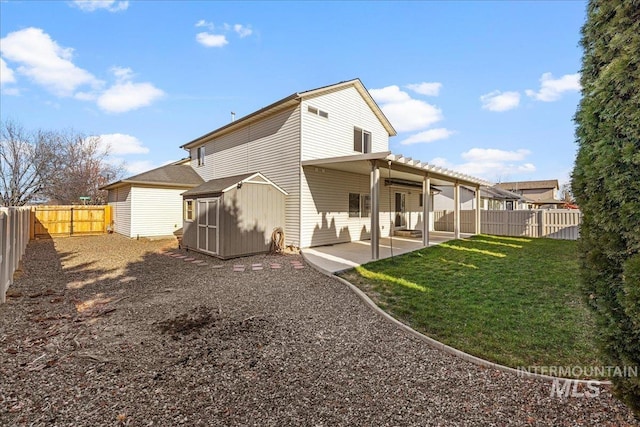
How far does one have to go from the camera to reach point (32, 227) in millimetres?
14828

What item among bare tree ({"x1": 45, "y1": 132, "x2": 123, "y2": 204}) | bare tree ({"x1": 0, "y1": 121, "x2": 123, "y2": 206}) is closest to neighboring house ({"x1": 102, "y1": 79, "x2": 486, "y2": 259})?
bare tree ({"x1": 0, "y1": 121, "x2": 123, "y2": 206})

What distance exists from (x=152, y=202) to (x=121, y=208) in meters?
2.57

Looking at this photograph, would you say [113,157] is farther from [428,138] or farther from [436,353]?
[436,353]

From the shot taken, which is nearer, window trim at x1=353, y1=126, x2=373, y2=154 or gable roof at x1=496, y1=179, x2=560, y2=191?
window trim at x1=353, y1=126, x2=373, y2=154

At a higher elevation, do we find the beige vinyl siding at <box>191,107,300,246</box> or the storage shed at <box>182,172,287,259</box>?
the beige vinyl siding at <box>191,107,300,246</box>

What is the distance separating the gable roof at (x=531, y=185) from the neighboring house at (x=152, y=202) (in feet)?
164

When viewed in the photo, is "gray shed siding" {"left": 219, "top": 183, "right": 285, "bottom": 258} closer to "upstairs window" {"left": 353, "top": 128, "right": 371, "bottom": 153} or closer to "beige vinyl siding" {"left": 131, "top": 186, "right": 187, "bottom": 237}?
"upstairs window" {"left": 353, "top": 128, "right": 371, "bottom": 153}

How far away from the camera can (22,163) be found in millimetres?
22719

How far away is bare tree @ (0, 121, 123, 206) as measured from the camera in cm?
2234

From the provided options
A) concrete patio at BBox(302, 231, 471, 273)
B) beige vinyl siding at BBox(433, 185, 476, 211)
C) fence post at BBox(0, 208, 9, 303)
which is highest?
beige vinyl siding at BBox(433, 185, 476, 211)

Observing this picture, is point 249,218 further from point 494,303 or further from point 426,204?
point 494,303

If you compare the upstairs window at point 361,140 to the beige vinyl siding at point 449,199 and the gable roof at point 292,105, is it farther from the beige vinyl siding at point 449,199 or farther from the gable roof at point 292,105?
the beige vinyl siding at point 449,199

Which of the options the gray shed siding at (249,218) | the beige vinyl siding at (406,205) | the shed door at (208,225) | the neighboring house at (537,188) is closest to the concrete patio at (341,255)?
Result: the gray shed siding at (249,218)

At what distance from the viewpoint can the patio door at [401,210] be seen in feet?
51.8
